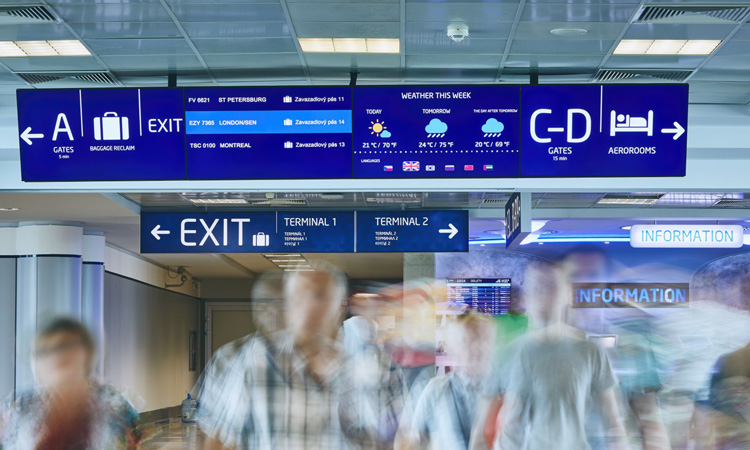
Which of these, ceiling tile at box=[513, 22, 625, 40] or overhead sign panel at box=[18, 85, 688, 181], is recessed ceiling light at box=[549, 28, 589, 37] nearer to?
ceiling tile at box=[513, 22, 625, 40]

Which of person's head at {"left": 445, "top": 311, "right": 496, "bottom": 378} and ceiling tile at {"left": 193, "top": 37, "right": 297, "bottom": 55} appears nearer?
person's head at {"left": 445, "top": 311, "right": 496, "bottom": 378}

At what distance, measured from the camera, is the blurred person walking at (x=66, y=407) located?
3.79 meters

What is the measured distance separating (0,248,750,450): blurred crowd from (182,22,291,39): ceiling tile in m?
2.19

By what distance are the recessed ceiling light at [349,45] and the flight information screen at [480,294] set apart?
8.36 metres

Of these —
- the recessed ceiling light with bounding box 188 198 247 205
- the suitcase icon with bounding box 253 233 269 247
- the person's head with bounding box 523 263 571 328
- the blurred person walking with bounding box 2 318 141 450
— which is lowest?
the blurred person walking with bounding box 2 318 141 450

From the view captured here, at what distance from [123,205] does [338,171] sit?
17.5 ft

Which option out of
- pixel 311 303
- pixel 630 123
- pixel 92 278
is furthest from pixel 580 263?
pixel 92 278

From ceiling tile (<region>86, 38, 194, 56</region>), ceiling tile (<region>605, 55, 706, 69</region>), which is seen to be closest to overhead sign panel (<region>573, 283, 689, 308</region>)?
ceiling tile (<region>605, 55, 706, 69</region>)

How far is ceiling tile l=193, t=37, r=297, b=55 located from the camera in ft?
22.1

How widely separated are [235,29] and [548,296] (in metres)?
3.23

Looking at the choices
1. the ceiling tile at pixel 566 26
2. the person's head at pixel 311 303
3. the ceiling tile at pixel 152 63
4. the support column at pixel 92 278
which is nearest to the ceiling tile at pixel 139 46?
the ceiling tile at pixel 152 63

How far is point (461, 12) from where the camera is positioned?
612cm

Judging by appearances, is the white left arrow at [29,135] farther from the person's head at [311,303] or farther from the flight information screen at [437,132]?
the person's head at [311,303]

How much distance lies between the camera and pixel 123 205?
11.2 m
